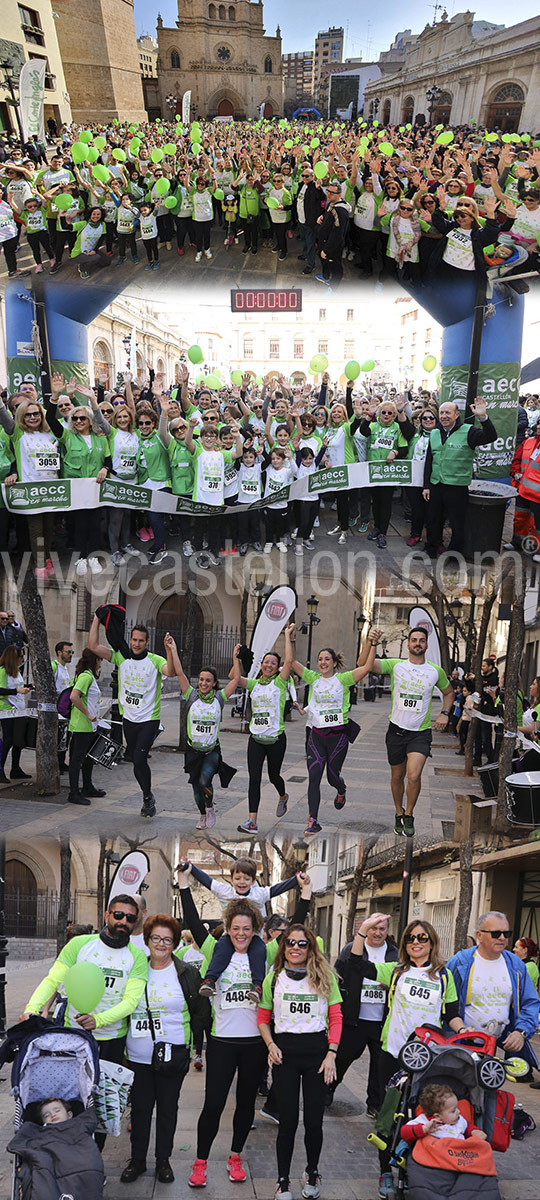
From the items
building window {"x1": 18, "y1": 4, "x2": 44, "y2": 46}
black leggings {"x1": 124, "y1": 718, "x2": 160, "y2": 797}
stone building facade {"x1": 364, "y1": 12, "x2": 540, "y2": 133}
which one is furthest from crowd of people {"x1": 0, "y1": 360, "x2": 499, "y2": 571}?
building window {"x1": 18, "y1": 4, "x2": 44, "y2": 46}

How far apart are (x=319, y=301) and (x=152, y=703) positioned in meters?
5.74

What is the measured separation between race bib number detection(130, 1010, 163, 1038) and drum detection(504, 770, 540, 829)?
412 centimetres

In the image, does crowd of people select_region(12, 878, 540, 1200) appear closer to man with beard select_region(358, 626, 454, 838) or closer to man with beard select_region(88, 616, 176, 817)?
man with beard select_region(358, 626, 454, 838)

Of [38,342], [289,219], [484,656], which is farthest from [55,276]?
[484,656]

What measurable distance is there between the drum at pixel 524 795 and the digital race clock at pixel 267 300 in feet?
19.3

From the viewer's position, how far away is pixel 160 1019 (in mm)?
4352

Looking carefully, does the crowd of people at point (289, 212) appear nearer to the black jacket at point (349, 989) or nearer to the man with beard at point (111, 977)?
the black jacket at point (349, 989)

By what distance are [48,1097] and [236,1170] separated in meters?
1.07

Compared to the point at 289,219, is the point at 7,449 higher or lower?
lower

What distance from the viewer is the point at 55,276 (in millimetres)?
10484

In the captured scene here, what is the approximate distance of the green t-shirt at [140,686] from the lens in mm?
7082

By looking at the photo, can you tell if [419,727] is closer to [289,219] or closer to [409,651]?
[409,651]

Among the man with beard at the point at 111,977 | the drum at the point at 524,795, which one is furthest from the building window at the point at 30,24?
the man with beard at the point at 111,977

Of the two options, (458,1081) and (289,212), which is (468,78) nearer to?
(289,212)
